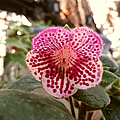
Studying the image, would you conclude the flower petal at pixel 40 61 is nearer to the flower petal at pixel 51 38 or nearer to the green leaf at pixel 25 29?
the flower petal at pixel 51 38

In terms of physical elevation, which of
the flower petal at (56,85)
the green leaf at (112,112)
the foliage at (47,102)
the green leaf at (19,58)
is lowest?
the green leaf at (112,112)

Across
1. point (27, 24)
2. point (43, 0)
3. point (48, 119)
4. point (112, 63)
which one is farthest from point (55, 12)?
point (48, 119)

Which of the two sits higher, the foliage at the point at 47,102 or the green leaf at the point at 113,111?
the foliage at the point at 47,102

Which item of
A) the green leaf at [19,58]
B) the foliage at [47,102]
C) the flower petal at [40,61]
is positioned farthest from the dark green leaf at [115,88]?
the green leaf at [19,58]

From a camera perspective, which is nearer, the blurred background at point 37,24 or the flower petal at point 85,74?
the flower petal at point 85,74

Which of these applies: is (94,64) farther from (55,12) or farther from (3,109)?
(55,12)

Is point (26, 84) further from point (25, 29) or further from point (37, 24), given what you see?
point (37, 24)

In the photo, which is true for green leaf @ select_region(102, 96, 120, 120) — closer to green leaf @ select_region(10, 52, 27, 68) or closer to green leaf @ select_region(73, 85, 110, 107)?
green leaf @ select_region(73, 85, 110, 107)

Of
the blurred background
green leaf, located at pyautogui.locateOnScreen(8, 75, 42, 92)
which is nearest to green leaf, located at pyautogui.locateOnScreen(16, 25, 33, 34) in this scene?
the blurred background
